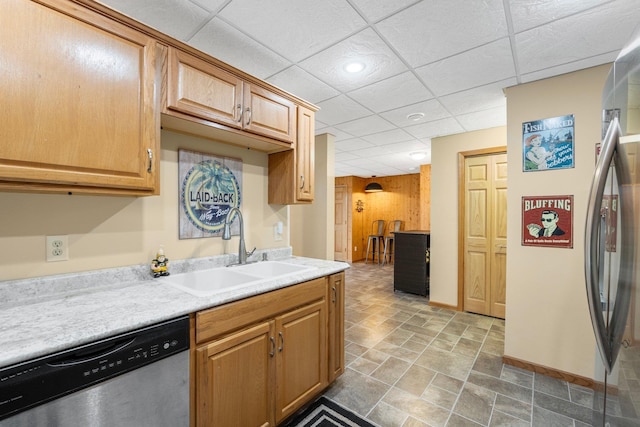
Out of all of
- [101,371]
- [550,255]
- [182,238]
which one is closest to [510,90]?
[550,255]

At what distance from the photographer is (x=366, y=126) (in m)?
3.57

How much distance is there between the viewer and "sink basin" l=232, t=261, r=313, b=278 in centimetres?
211

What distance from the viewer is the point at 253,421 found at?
1.46 metres

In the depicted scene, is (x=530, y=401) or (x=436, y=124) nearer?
(x=530, y=401)

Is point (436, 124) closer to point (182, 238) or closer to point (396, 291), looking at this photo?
point (396, 291)

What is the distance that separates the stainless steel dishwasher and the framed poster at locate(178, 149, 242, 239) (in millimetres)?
932

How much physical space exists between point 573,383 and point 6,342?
342cm

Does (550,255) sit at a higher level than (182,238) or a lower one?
lower

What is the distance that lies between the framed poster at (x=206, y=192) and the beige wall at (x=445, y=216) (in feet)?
9.59

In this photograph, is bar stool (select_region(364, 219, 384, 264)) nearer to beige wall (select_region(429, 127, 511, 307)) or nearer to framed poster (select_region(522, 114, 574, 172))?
beige wall (select_region(429, 127, 511, 307))

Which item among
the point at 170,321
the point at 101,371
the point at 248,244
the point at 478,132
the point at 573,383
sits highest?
the point at 478,132

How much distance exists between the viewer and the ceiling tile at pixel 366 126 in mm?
3346

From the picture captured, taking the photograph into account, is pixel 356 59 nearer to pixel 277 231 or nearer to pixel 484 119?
pixel 277 231

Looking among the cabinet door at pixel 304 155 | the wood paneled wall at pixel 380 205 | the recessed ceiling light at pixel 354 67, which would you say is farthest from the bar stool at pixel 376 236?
the recessed ceiling light at pixel 354 67
